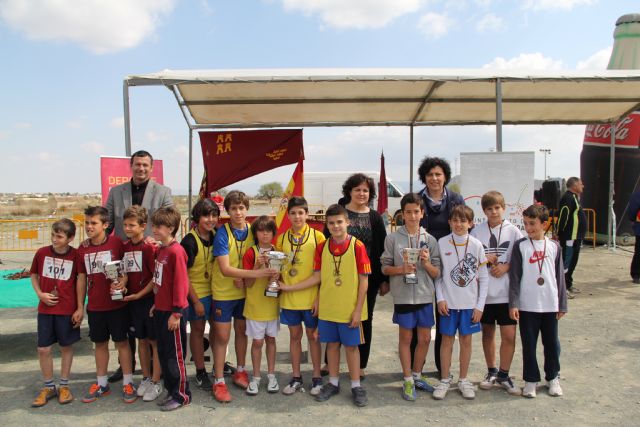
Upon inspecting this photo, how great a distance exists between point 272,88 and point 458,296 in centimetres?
395

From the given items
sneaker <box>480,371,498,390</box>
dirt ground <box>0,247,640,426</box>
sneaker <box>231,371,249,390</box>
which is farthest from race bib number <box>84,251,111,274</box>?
sneaker <box>480,371,498,390</box>

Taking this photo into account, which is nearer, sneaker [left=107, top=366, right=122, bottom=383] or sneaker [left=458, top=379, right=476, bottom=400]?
sneaker [left=458, top=379, right=476, bottom=400]

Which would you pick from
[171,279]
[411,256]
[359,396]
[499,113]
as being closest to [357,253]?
[411,256]

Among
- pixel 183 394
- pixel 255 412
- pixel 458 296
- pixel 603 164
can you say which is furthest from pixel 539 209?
pixel 603 164

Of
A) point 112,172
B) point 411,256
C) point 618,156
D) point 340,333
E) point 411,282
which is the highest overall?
point 618,156

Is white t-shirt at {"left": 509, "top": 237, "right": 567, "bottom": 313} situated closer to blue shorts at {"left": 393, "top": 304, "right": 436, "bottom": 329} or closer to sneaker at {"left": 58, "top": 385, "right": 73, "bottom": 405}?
blue shorts at {"left": 393, "top": 304, "right": 436, "bottom": 329}

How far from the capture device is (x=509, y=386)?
141 inches

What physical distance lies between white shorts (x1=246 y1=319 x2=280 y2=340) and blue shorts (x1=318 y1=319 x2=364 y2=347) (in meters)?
0.40

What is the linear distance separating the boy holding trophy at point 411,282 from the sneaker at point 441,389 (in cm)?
10

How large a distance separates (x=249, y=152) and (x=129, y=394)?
4.24 metres

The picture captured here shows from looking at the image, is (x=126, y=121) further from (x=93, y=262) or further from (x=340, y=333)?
(x=340, y=333)

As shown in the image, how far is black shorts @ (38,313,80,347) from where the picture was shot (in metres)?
3.53

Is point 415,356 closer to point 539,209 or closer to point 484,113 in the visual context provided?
point 539,209

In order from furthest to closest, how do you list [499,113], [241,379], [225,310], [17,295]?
[499,113] < [17,295] < [241,379] < [225,310]
